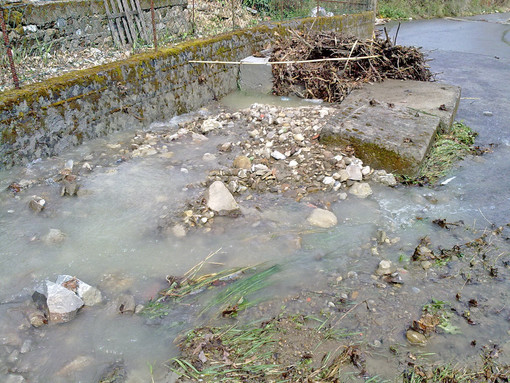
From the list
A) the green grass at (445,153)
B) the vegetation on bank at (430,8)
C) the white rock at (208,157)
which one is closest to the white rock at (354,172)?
the green grass at (445,153)

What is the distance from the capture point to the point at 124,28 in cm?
698

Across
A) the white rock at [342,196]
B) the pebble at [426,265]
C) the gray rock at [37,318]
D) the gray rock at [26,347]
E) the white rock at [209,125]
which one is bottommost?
the pebble at [426,265]

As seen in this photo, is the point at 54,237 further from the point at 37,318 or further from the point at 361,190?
the point at 361,190

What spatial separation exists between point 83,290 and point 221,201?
1337 mm

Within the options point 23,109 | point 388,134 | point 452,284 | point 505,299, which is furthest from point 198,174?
point 505,299

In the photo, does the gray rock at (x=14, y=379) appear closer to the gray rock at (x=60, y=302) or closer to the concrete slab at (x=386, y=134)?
the gray rock at (x=60, y=302)

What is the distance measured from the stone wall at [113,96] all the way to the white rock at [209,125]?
65 centimetres

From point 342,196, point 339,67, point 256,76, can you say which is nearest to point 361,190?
point 342,196

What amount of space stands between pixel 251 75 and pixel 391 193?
372cm

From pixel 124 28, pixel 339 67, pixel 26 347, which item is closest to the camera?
pixel 26 347

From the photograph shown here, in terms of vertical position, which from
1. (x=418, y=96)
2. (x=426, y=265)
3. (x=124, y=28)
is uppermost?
(x=124, y=28)

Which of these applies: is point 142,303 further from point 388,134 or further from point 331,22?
point 331,22

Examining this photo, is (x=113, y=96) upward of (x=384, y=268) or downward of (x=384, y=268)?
upward

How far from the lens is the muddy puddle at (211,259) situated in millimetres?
2268
